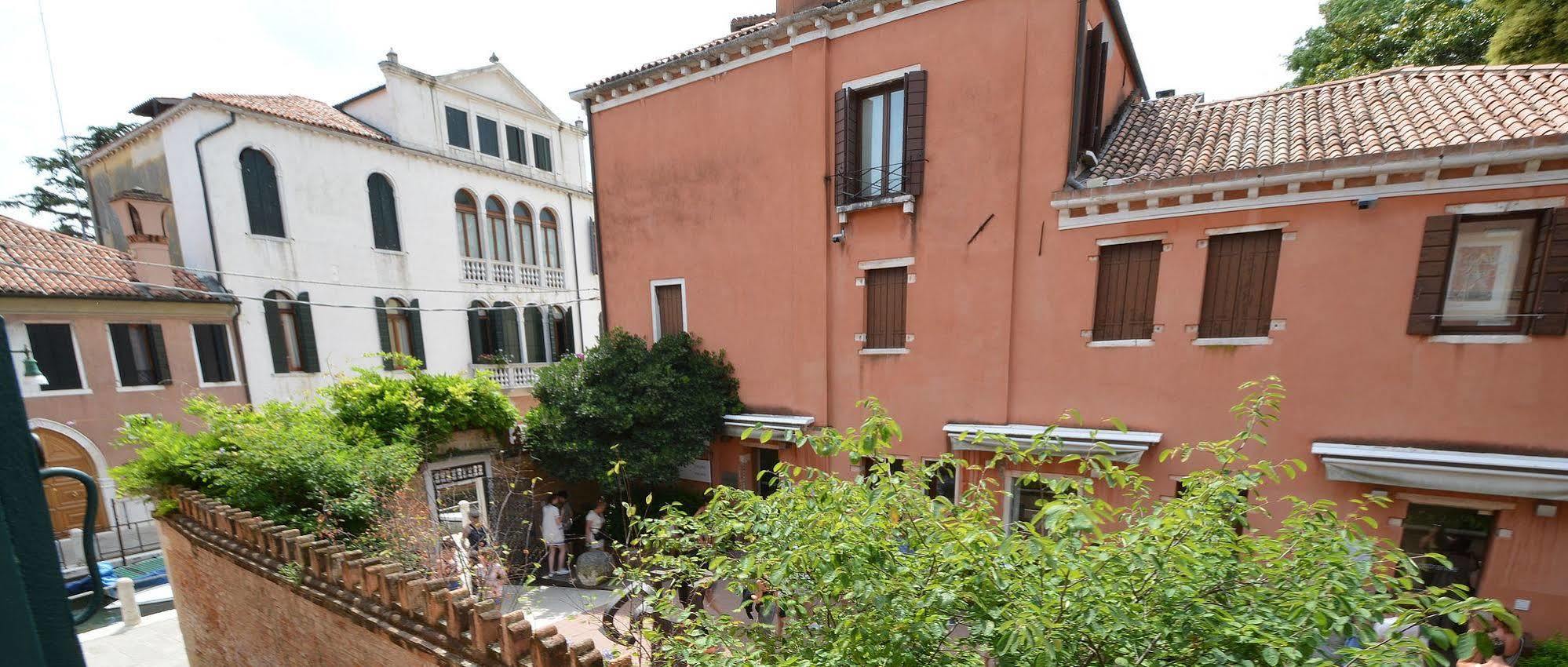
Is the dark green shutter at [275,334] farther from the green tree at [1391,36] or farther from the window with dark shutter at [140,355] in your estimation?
the green tree at [1391,36]

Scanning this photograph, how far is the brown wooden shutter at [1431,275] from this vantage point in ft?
19.2

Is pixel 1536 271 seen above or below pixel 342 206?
below

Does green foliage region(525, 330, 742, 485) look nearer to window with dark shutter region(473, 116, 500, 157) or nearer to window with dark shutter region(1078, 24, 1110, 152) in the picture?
window with dark shutter region(1078, 24, 1110, 152)

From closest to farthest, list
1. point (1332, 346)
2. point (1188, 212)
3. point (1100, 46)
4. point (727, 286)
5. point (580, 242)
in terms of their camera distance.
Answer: point (1332, 346), point (1188, 212), point (1100, 46), point (727, 286), point (580, 242)

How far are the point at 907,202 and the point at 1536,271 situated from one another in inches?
268

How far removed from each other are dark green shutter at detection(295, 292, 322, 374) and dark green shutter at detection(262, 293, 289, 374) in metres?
0.31

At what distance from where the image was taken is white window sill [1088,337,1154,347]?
7.20 metres

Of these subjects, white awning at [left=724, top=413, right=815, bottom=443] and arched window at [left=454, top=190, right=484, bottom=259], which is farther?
arched window at [left=454, top=190, right=484, bottom=259]

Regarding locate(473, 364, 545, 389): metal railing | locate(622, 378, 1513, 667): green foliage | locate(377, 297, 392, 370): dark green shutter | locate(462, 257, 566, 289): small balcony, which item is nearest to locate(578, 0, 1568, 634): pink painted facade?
locate(622, 378, 1513, 667): green foliage

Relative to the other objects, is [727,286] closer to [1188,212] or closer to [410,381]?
[410,381]

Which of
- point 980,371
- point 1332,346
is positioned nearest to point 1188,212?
point 1332,346

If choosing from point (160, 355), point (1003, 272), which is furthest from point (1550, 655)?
point (160, 355)

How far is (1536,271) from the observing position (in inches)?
222

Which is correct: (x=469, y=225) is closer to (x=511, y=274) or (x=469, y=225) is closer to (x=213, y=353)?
(x=511, y=274)
